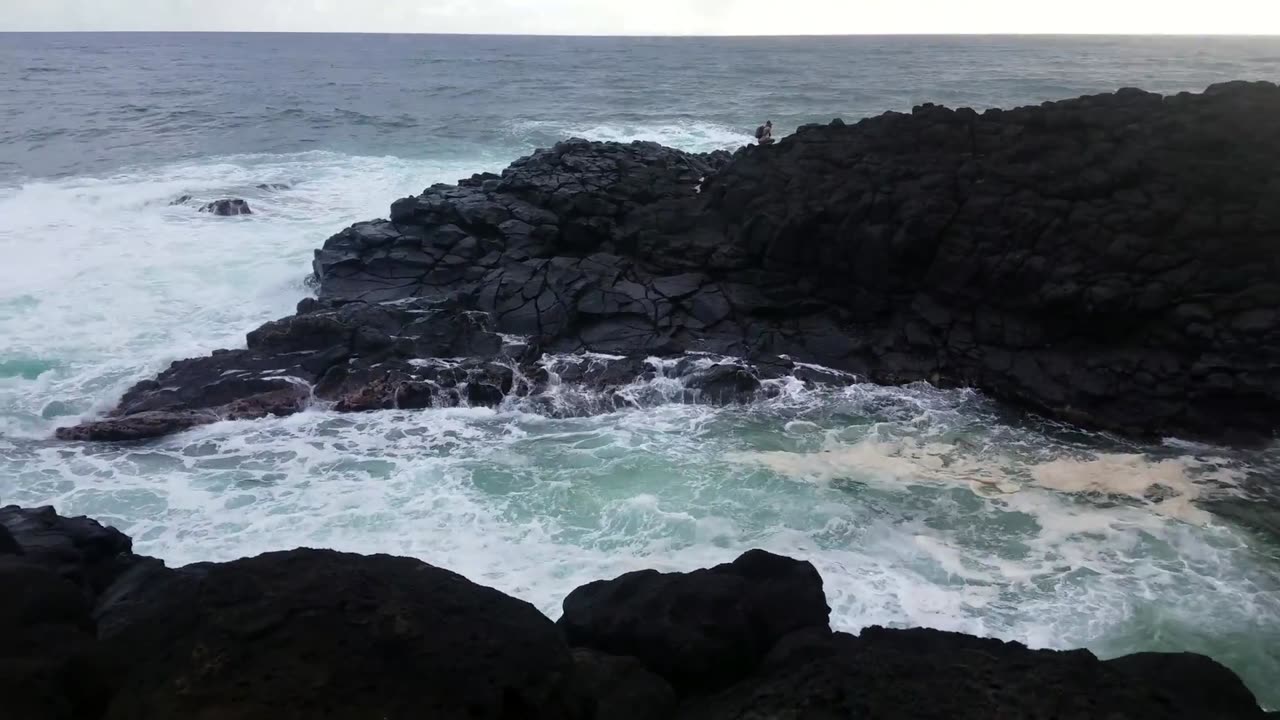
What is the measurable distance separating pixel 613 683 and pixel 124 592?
11.1 feet

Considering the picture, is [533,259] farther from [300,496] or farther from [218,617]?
[218,617]

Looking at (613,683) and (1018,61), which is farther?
(1018,61)

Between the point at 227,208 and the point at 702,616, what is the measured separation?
2207cm

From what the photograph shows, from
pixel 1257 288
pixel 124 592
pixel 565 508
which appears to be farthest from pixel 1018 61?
pixel 124 592

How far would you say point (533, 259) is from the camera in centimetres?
1661

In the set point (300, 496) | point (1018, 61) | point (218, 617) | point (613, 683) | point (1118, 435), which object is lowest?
point (300, 496)

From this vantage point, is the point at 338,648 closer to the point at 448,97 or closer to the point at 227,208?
the point at 227,208

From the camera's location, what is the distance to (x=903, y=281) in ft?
48.3

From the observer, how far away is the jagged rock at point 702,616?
5.65 metres

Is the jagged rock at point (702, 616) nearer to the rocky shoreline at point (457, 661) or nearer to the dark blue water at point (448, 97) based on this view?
the rocky shoreline at point (457, 661)

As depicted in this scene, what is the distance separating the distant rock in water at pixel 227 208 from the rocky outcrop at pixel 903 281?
7390 millimetres

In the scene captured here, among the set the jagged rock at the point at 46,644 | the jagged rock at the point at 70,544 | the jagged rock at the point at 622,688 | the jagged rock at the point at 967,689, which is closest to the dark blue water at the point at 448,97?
the jagged rock at the point at 70,544

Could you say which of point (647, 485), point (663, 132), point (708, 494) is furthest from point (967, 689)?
point (663, 132)

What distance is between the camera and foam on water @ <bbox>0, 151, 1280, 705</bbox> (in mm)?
8859
